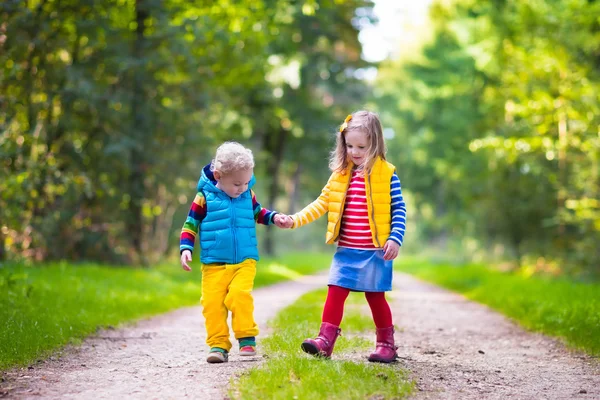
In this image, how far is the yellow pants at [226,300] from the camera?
5656mm

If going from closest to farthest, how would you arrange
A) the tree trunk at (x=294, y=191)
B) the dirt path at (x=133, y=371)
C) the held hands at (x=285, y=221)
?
1. the dirt path at (x=133, y=371)
2. the held hands at (x=285, y=221)
3. the tree trunk at (x=294, y=191)

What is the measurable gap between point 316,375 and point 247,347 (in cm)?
121

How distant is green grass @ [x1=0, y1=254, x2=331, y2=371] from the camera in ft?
20.1

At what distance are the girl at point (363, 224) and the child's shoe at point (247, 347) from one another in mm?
582

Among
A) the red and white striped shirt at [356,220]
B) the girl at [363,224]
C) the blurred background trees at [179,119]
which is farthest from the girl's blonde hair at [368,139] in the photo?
the blurred background trees at [179,119]

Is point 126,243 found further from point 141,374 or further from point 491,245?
point 491,245

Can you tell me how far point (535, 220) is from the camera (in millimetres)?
18016

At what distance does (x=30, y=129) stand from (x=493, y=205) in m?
11.6

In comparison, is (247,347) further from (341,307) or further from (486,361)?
(486,361)

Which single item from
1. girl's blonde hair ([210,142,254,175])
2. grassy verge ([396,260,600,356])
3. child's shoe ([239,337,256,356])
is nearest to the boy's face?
girl's blonde hair ([210,142,254,175])

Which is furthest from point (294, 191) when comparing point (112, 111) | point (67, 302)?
point (67, 302)

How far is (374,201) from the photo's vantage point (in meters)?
5.66

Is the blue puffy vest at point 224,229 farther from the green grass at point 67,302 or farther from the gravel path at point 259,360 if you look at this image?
the green grass at point 67,302

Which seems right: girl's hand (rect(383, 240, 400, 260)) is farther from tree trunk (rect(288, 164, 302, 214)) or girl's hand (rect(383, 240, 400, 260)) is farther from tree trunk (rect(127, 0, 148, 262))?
tree trunk (rect(288, 164, 302, 214))
